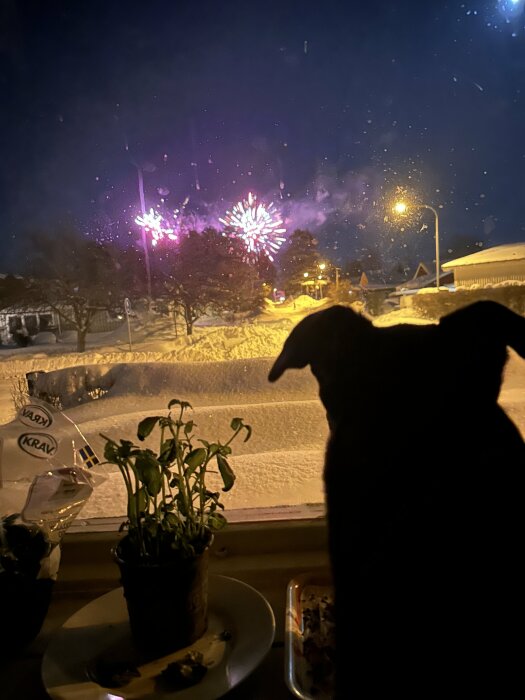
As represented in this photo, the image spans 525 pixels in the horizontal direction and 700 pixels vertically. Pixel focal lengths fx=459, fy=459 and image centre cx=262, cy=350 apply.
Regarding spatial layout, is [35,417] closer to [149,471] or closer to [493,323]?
[149,471]

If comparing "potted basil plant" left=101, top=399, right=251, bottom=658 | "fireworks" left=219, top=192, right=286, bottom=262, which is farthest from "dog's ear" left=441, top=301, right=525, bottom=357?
"fireworks" left=219, top=192, right=286, bottom=262

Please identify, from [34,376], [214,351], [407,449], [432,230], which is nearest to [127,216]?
[34,376]

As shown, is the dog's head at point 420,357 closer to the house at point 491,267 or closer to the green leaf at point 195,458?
the green leaf at point 195,458

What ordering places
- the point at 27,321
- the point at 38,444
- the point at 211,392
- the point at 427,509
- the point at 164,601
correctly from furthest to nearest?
the point at 211,392 → the point at 27,321 → the point at 38,444 → the point at 164,601 → the point at 427,509

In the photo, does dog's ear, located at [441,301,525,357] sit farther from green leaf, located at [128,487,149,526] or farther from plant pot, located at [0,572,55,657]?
plant pot, located at [0,572,55,657]

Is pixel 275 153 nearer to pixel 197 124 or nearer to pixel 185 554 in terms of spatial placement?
pixel 197 124

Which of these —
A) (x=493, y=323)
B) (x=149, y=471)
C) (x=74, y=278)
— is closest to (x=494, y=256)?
(x=493, y=323)
